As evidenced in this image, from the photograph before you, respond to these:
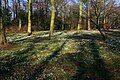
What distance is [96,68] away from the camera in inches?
1015

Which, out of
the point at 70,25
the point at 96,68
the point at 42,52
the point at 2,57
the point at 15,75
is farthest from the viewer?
the point at 70,25

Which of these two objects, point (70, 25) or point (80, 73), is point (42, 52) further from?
point (70, 25)

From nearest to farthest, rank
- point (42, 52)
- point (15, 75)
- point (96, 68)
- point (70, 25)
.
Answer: point (15, 75) < point (96, 68) < point (42, 52) < point (70, 25)

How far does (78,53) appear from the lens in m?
31.5

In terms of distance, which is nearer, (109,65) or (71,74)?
(71,74)

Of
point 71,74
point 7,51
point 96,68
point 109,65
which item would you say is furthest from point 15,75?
point 7,51

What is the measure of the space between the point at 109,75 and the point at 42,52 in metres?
10.8

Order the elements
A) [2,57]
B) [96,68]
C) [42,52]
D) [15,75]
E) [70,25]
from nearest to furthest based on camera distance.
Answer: [15,75], [96,68], [2,57], [42,52], [70,25]

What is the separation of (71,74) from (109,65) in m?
5.11

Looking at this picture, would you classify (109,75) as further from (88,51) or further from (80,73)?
(88,51)

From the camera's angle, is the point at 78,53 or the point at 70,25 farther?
the point at 70,25

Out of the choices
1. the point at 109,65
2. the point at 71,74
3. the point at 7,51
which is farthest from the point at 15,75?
the point at 7,51

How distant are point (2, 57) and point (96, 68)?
984 centimetres

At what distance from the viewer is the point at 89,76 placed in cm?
2320
